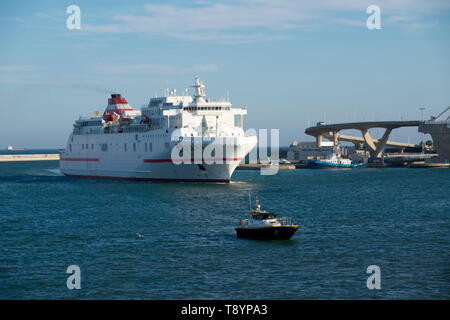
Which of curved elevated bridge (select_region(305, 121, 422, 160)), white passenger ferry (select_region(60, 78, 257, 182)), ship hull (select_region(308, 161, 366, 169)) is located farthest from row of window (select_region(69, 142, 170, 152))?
curved elevated bridge (select_region(305, 121, 422, 160))

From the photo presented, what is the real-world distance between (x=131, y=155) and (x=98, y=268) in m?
49.7

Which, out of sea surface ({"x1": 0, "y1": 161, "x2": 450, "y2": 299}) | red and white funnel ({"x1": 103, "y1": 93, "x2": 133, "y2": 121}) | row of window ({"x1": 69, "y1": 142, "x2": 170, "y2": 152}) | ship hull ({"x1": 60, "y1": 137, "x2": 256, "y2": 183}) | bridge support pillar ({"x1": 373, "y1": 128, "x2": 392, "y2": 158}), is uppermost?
red and white funnel ({"x1": 103, "y1": 93, "x2": 133, "y2": 121})

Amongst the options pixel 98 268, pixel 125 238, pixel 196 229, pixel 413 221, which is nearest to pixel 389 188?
pixel 413 221

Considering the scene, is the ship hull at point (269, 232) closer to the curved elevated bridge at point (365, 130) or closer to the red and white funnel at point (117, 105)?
the red and white funnel at point (117, 105)

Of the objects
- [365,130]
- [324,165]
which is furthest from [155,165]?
[365,130]

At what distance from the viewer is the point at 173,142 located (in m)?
67.5

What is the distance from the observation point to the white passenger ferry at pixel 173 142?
6531 cm

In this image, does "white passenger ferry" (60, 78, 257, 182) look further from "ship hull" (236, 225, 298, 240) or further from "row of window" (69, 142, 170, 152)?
"ship hull" (236, 225, 298, 240)

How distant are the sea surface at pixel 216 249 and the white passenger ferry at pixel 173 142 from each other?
9.17 metres

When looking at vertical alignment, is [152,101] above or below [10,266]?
above

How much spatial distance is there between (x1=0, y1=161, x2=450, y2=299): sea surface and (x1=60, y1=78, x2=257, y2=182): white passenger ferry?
9170 millimetres

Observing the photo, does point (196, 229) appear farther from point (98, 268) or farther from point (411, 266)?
point (411, 266)

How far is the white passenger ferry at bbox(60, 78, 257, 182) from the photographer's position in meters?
65.3

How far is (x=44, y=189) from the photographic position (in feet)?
234
